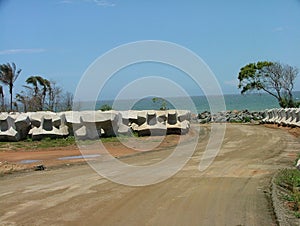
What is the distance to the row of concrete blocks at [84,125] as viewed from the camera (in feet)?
87.8

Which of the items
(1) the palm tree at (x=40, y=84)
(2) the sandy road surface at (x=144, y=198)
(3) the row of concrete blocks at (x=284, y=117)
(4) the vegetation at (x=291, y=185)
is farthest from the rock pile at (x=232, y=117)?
(4) the vegetation at (x=291, y=185)

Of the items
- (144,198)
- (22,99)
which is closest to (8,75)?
(22,99)

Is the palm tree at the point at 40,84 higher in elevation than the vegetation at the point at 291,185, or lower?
higher

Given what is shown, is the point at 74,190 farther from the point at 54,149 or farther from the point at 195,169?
the point at 54,149

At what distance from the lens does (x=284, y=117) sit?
122ft

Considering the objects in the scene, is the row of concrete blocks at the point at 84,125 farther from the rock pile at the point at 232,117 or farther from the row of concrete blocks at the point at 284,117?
the rock pile at the point at 232,117

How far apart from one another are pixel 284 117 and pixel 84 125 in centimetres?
1825

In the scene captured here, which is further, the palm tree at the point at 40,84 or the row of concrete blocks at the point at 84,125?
the palm tree at the point at 40,84

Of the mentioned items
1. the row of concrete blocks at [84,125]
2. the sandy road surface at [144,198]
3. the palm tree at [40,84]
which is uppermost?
the palm tree at [40,84]

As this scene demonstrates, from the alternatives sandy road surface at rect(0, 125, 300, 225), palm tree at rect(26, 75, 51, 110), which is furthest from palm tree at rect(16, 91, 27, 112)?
sandy road surface at rect(0, 125, 300, 225)

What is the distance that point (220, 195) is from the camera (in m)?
10.4

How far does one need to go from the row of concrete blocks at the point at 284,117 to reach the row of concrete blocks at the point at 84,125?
8722 mm

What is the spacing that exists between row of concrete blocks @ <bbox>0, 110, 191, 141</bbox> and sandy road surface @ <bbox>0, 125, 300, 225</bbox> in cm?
1083

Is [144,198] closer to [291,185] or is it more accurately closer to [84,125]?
[291,185]
